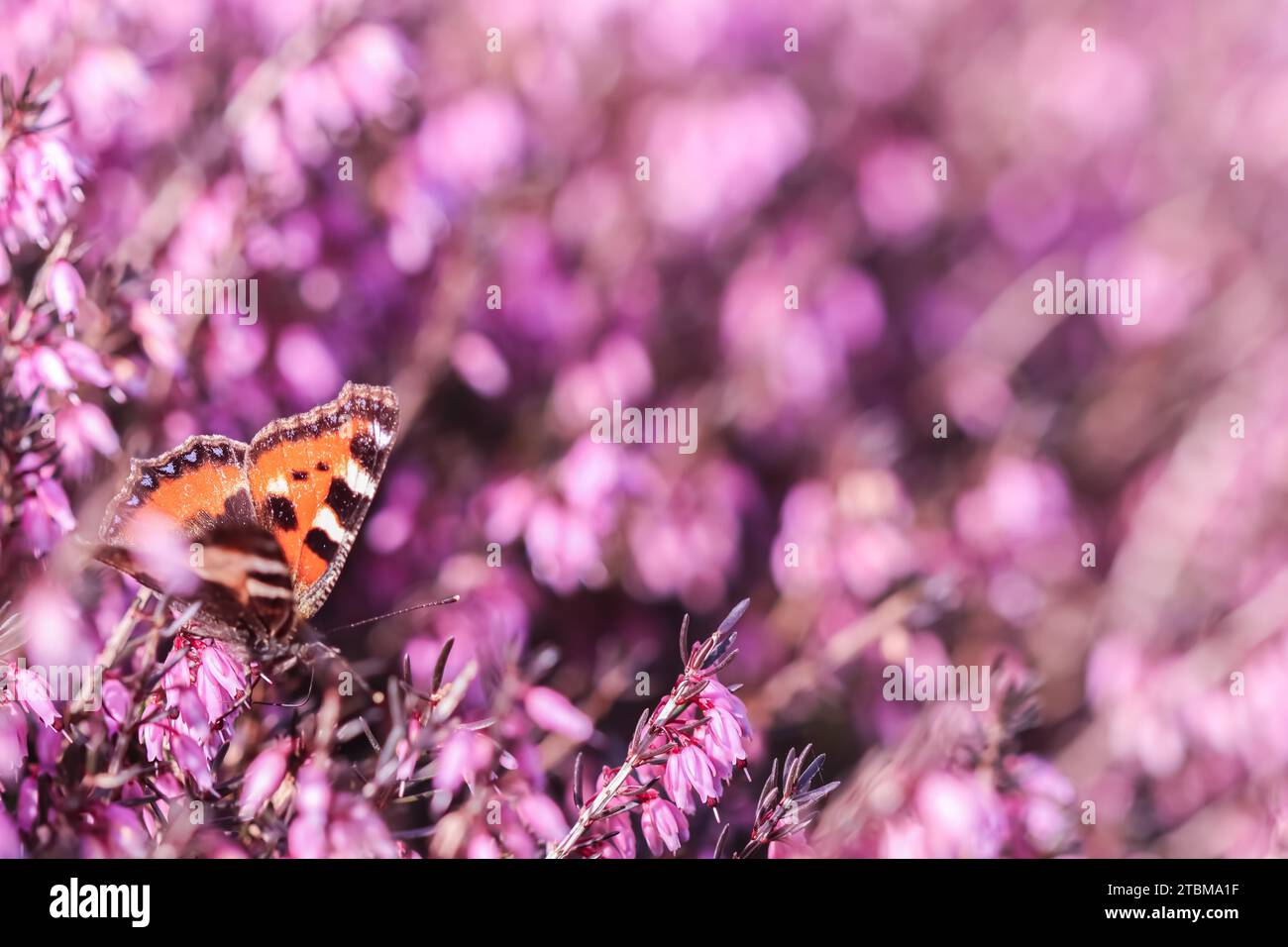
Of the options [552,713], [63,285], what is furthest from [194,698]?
[63,285]

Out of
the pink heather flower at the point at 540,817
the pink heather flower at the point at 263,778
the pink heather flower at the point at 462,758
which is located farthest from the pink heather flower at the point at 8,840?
the pink heather flower at the point at 540,817

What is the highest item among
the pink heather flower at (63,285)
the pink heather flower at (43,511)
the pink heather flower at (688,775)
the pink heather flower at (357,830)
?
the pink heather flower at (63,285)

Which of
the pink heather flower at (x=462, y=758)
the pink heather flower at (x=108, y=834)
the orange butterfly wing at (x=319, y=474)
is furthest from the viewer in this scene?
the orange butterfly wing at (x=319, y=474)

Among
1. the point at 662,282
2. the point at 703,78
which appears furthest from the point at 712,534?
the point at 703,78

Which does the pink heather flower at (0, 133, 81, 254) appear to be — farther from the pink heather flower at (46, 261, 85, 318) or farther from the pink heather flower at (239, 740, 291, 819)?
the pink heather flower at (239, 740, 291, 819)

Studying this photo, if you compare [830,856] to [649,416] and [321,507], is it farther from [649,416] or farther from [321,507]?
[321,507]

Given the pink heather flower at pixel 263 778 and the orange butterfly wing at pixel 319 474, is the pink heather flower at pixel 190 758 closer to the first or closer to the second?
the pink heather flower at pixel 263 778

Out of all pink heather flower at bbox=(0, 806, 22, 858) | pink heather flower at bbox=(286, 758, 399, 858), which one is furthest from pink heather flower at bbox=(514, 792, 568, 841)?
pink heather flower at bbox=(0, 806, 22, 858)
